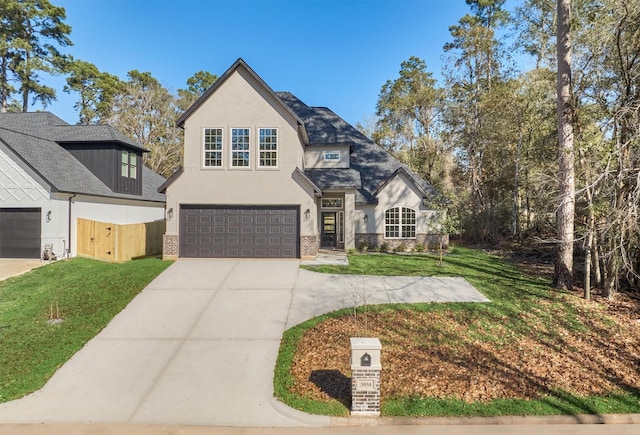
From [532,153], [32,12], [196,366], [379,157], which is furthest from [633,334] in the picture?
[32,12]

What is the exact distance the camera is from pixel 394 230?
1864cm

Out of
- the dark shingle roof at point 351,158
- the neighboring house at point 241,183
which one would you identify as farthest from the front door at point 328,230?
the neighboring house at point 241,183

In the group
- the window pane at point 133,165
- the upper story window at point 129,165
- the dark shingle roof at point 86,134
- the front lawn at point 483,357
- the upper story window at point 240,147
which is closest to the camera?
the front lawn at point 483,357

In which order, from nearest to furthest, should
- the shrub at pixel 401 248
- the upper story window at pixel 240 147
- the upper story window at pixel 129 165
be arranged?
1. the upper story window at pixel 240 147
2. the shrub at pixel 401 248
3. the upper story window at pixel 129 165

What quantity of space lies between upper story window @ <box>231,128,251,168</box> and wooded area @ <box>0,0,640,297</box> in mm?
9362

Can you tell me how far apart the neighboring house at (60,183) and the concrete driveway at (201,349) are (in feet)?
20.8

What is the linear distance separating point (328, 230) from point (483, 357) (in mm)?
13065

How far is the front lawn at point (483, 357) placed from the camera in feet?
18.2

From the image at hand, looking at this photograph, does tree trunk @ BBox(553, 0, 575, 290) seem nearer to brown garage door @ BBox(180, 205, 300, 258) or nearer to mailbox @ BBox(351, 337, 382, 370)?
mailbox @ BBox(351, 337, 382, 370)

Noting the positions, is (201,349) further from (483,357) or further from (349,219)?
(349,219)

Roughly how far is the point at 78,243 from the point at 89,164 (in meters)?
5.37

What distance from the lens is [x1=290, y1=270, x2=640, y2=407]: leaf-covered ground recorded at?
593 centimetres

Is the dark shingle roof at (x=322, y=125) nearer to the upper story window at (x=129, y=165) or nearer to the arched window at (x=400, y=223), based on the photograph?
the arched window at (x=400, y=223)

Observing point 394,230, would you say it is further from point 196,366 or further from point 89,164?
point 89,164
